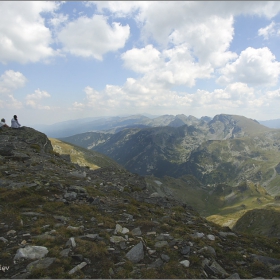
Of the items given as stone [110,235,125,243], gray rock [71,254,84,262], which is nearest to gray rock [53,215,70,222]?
stone [110,235,125,243]

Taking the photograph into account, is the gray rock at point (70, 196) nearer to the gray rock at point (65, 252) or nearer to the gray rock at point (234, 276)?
the gray rock at point (65, 252)

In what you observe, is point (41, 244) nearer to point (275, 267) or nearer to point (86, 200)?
point (86, 200)

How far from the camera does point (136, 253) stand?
9859 mm

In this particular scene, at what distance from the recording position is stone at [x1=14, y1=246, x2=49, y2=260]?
27.6 ft

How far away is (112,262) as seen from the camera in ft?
29.1

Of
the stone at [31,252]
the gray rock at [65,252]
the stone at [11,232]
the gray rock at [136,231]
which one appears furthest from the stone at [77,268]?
the stone at [11,232]

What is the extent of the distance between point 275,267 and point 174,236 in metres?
5.72

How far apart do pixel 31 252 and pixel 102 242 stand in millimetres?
3221

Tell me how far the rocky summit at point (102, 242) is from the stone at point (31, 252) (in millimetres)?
27

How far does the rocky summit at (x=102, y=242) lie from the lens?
8383mm

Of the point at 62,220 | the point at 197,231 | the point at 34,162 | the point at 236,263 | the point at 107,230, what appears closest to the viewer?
→ the point at 236,263

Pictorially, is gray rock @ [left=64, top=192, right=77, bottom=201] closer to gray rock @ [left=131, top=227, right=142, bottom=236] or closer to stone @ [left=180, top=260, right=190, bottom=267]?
gray rock @ [left=131, top=227, right=142, bottom=236]

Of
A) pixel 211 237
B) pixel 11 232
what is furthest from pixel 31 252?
pixel 211 237

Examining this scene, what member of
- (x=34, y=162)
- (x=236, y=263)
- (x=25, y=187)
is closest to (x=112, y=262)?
(x=236, y=263)
